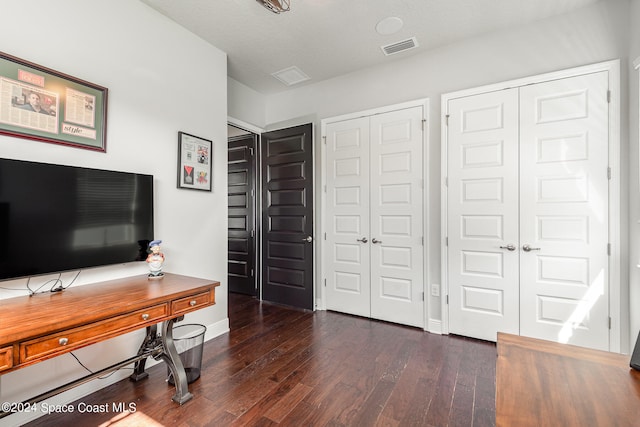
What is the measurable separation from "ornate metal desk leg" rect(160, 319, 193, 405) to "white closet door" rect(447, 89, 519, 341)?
2.42m

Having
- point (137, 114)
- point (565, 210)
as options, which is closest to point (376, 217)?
point (565, 210)

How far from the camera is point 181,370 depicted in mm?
1913

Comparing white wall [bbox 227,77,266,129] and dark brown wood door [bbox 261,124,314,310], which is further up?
white wall [bbox 227,77,266,129]

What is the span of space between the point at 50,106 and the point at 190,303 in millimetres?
1503

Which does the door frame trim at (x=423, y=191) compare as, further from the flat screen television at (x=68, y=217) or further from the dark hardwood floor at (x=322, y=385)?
the flat screen television at (x=68, y=217)

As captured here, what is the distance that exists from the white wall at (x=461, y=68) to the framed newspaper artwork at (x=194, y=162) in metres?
1.18

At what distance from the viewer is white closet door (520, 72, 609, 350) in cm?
237

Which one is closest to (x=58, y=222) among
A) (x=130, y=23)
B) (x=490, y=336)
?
(x=130, y=23)

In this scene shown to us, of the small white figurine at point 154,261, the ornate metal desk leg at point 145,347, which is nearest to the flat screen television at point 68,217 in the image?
the small white figurine at point 154,261

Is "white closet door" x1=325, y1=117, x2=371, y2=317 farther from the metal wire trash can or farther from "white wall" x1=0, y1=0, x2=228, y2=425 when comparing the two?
the metal wire trash can

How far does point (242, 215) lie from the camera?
174 inches

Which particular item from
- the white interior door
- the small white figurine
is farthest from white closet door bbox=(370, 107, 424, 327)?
the small white figurine

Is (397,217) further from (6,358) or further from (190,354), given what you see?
(6,358)

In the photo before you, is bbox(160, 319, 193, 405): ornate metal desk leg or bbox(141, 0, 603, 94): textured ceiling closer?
bbox(160, 319, 193, 405): ornate metal desk leg
